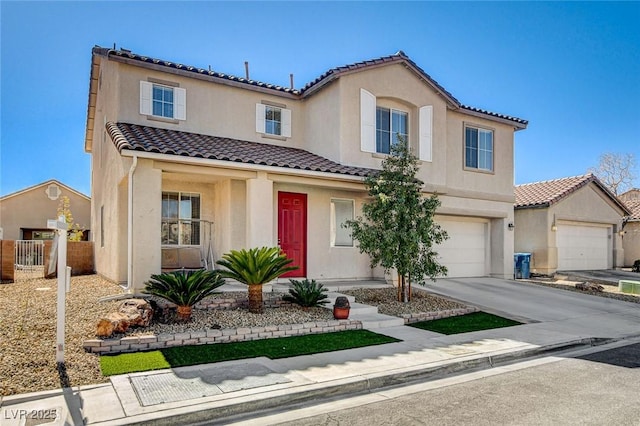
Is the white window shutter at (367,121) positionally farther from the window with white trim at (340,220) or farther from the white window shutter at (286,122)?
the white window shutter at (286,122)

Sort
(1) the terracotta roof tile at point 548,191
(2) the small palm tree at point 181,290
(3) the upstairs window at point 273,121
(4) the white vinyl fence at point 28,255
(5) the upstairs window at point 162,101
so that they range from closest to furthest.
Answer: (2) the small palm tree at point 181,290
(5) the upstairs window at point 162,101
(3) the upstairs window at point 273,121
(1) the terracotta roof tile at point 548,191
(4) the white vinyl fence at point 28,255

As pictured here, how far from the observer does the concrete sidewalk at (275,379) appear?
4.81 m

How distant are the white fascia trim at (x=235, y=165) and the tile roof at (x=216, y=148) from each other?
0.07 m

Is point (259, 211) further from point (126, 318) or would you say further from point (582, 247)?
point (582, 247)

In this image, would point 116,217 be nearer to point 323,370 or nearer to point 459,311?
point 323,370

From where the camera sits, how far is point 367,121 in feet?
45.8

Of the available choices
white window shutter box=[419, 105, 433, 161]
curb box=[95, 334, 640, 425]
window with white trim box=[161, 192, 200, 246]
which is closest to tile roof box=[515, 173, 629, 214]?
white window shutter box=[419, 105, 433, 161]

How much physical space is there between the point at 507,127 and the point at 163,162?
13.4 metres

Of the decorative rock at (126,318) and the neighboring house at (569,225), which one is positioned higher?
the neighboring house at (569,225)

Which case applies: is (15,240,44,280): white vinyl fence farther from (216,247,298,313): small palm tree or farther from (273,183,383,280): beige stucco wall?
(216,247,298,313): small palm tree

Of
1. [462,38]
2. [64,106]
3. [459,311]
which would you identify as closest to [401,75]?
[462,38]

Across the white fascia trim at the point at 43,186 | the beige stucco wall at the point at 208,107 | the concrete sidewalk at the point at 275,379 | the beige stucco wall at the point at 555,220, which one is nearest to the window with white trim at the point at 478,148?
the beige stucco wall at the point at 555,220

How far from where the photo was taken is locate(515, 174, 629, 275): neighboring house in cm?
1906

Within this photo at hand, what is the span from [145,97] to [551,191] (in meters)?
17.4
